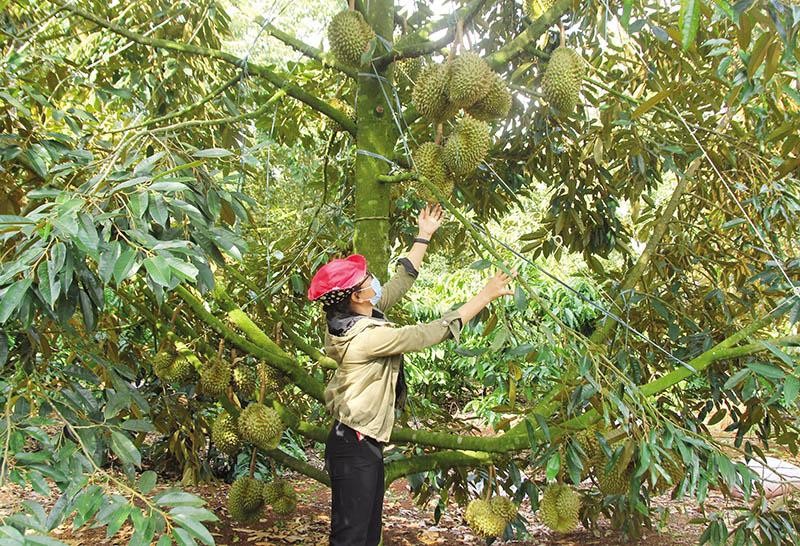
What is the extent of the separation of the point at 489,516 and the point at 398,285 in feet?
2.95

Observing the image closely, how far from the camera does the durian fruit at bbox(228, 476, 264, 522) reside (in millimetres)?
2566

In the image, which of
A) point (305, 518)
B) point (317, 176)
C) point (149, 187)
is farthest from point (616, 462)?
point (305, 518)

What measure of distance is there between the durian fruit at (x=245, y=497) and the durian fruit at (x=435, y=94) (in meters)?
1.56

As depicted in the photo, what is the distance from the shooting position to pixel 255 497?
2.59m

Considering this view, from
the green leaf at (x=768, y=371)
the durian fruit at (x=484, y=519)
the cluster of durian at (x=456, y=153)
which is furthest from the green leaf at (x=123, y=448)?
the green leaf at (x=768, y=371)

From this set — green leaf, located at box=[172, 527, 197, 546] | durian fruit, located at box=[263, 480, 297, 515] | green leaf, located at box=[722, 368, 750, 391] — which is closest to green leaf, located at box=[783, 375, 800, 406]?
green leaf, located at box=[722, 368, 750, 391]

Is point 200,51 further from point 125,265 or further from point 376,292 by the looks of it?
point 125,265

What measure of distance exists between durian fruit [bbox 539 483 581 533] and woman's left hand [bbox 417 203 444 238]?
1039 millimetres

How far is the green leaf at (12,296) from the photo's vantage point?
112 cm

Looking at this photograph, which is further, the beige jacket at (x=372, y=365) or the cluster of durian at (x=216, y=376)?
the cluster of durian at (x=216, y=376)

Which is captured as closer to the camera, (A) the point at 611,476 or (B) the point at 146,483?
(B) the point at 146,483

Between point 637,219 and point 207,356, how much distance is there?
6.91ft

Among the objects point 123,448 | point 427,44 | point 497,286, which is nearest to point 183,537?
point 123,448

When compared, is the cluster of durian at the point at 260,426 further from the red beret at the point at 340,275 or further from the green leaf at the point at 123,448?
the green leaf at the point at 123,448
